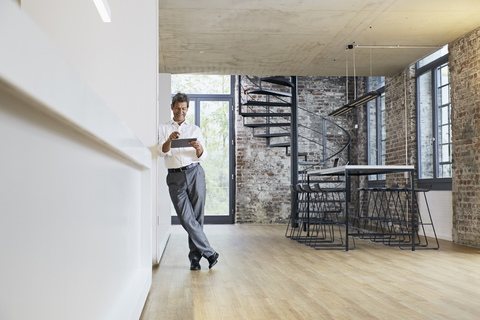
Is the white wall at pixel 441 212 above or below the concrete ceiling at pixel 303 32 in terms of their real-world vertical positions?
below

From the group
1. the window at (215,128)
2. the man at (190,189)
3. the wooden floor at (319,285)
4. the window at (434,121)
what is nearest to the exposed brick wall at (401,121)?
the window at (434,121)

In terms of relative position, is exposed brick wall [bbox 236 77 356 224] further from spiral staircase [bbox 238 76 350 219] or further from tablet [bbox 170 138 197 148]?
tablet [bbox 170 138 197 148]

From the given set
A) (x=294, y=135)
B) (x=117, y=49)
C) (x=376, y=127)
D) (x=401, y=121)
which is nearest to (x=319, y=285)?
(x=117, y=49)

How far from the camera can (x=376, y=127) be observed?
34.8ft

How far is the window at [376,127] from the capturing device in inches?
407

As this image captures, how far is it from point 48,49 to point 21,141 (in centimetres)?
13

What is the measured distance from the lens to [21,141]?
64cm

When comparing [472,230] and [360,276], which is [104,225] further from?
[472,230]

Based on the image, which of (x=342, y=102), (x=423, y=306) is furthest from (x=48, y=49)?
(x=342, y=102)

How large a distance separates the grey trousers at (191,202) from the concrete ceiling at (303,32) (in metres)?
2.41

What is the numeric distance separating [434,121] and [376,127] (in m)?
2.54

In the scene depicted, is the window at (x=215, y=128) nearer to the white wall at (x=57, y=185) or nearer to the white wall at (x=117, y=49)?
the white wall at (x=117, y=49)

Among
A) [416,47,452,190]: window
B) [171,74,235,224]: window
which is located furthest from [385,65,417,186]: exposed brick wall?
[171,74,235,224]: window

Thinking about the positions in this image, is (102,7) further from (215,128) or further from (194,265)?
(215,128)
